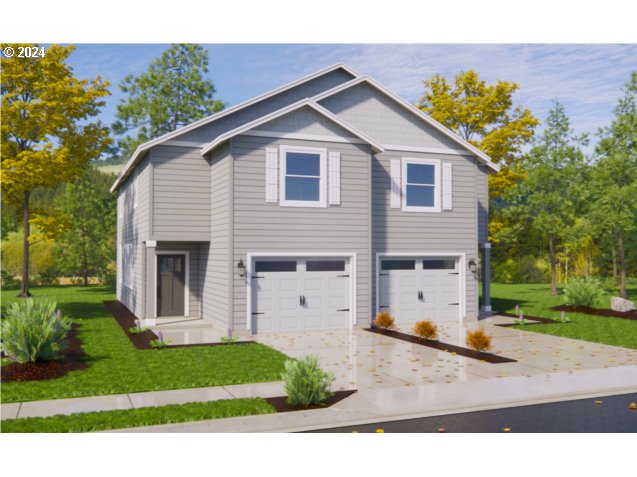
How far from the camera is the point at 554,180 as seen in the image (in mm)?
32781

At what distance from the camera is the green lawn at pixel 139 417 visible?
7.79m

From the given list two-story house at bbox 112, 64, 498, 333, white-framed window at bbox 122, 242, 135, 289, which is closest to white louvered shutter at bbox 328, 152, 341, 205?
two-story house at bbox 112, 64, 498, 333

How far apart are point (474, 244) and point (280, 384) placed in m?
12.3

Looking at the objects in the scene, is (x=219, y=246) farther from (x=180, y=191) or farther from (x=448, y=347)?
(x=448, y=347)

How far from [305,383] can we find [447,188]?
12978 mm

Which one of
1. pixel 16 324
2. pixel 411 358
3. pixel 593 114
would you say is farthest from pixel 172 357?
pixel 593 114

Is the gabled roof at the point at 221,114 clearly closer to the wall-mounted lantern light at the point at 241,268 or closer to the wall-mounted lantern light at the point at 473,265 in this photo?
the wall-mounted lantern light at the point at 241,268

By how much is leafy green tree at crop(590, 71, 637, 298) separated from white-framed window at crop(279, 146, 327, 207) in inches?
657

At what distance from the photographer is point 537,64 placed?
31234 mm

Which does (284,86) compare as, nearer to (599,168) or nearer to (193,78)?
(599,168)

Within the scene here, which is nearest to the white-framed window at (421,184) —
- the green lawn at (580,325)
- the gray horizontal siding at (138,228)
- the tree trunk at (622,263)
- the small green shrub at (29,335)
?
the green lawn at (580,325)

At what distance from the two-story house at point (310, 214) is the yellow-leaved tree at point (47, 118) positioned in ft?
9.98

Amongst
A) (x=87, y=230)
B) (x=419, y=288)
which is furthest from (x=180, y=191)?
(x=87, y=230)

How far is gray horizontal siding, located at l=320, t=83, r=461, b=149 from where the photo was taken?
2005 centimetres
